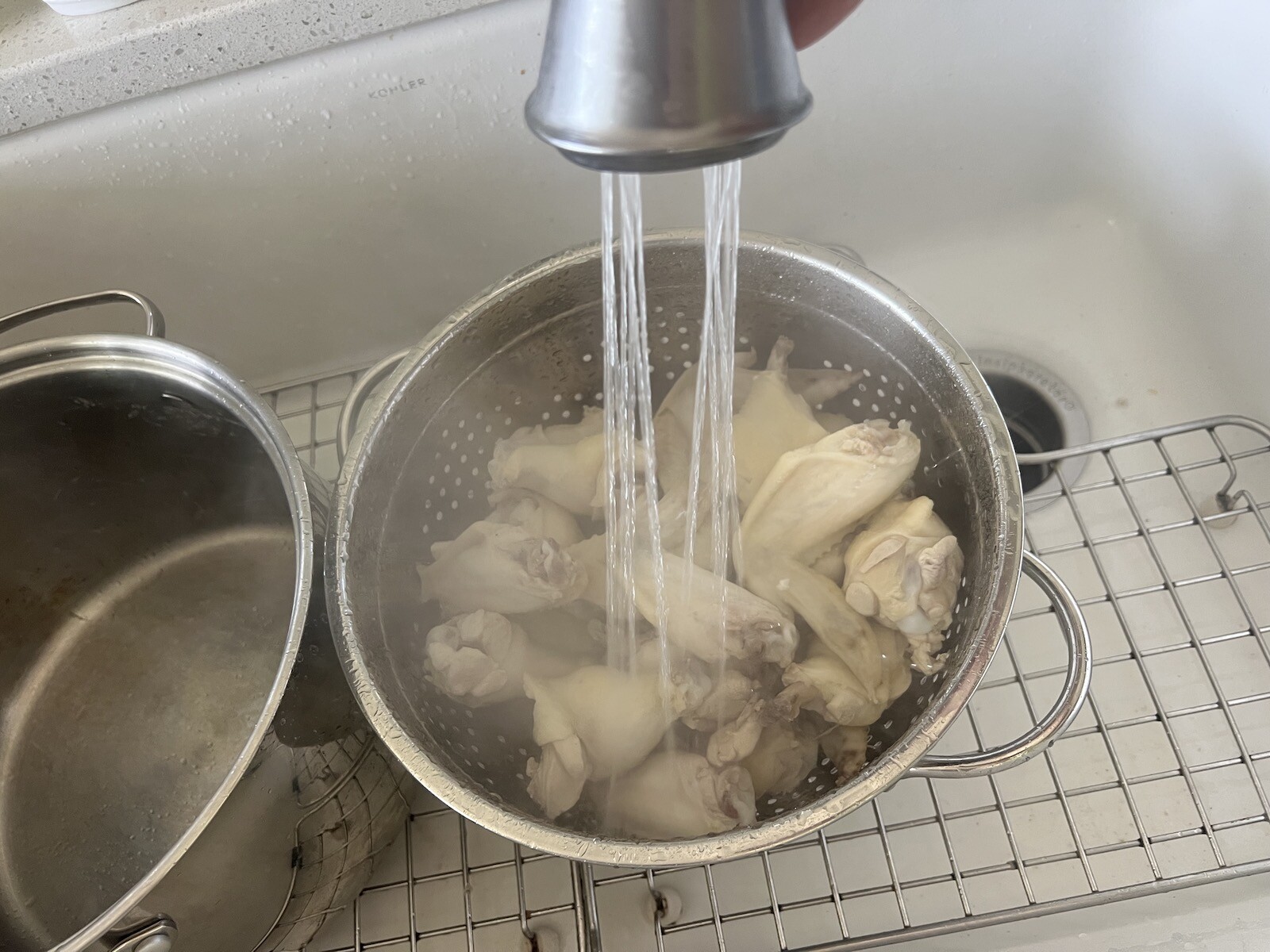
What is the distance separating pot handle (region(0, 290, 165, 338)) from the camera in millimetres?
571

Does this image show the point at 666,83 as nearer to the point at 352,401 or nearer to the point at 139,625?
the point at 352,401

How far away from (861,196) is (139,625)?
0.73 metres

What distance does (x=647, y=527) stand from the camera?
0.57 meters

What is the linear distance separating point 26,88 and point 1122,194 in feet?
2.89

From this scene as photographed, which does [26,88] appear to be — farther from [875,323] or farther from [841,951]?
[841,951]

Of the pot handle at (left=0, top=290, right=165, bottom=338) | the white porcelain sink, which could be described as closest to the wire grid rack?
the white porcelain sink

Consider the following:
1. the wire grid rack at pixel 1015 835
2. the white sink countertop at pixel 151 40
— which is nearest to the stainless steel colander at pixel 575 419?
the wire grid rack at pixel 1015 835

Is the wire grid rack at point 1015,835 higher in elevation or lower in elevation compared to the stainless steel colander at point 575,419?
lower

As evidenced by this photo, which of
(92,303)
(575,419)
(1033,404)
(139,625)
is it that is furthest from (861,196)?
(139,625)

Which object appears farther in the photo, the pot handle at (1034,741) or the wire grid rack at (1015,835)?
the wire grid rack at (1015,835)

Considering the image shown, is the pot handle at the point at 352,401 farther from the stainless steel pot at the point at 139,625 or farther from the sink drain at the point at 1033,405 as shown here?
the sink drain at the point at 1033,405

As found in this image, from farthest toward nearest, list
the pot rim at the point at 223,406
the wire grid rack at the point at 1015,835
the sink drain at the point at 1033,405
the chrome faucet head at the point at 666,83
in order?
the sink drain at the point at 1033,405
the wire grid rack at the point at 1015,835
the pot rim at the point at 223,406
the chrome faucet head at the point at 666,83

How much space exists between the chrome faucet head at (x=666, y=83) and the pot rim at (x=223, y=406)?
28 cm

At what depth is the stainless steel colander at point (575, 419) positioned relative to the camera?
42 centimetres
